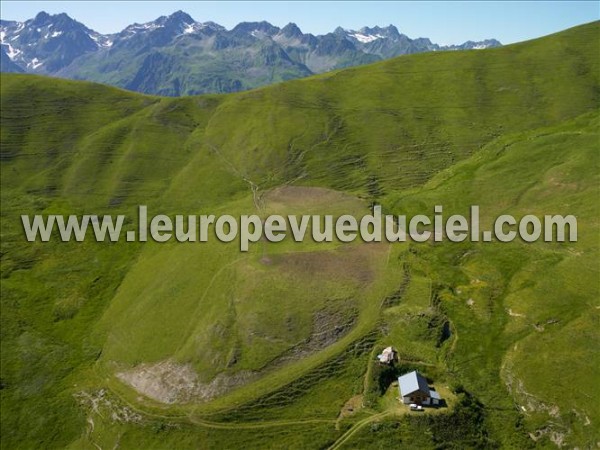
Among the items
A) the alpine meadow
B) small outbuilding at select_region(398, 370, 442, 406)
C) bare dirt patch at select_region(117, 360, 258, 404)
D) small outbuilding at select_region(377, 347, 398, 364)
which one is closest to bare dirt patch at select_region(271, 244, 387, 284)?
the alpine meadow

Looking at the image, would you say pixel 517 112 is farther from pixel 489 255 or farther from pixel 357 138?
pixel 489 255

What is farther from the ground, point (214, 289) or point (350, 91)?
point (350, 91)

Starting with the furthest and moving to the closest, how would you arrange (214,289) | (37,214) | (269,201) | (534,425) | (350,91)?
(350,91) < (37,214) < (269,201) < (214,289) < (534,425)

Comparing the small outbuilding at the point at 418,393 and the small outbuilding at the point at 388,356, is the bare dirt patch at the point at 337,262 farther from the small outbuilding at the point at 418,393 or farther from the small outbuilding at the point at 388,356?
the small outbuilding at the point at 418,393

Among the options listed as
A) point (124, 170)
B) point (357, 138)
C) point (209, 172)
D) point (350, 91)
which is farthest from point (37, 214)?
point (350, 91)

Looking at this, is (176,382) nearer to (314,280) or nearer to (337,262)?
(314,280)

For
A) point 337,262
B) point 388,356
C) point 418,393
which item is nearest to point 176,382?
point 388,356

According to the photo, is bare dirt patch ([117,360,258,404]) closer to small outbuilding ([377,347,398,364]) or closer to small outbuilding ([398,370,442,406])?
small outbuilding ([377,347,398,364])
